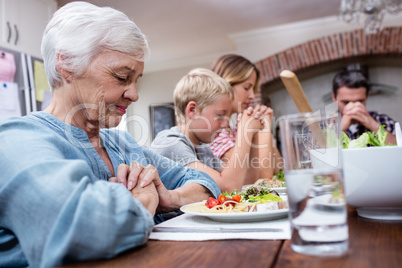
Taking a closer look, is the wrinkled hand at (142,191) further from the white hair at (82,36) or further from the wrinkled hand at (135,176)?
the white hair at (82,36)

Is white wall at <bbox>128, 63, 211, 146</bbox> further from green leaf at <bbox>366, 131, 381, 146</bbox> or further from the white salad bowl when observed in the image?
the white salad bowl

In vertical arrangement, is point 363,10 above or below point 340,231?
above

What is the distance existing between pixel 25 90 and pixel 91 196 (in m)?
2.87

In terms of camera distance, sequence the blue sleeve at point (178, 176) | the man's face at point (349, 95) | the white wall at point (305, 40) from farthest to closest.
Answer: the white wall at point (305, 40), the man's face at point (349, 95), the blue sleeve at point (178, 176)

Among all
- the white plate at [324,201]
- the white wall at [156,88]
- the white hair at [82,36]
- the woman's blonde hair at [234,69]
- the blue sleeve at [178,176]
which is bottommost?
the blue sleeve at [178,176]

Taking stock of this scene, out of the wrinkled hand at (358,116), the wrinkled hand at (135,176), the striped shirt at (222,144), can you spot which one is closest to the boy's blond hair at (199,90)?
the striped shirt at (222,144)

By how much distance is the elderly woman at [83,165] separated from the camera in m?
0.47

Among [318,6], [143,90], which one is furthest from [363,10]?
[143,90]

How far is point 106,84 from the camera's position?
0.86 m

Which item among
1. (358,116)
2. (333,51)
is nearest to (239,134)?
(358,116)

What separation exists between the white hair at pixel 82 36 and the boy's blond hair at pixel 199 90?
0.88 m

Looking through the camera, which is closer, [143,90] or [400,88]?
[400,88]

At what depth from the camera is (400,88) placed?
16.2 ft

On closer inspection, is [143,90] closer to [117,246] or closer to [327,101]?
[327,101]
